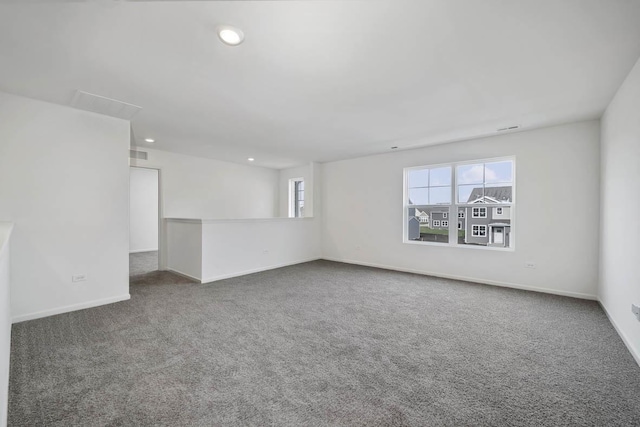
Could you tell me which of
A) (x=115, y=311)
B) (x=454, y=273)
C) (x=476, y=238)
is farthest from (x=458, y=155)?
(x=115, y=311)

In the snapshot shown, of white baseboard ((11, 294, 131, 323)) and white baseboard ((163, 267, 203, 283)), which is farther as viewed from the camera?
white baseboard ((163, 267, 203, 283))

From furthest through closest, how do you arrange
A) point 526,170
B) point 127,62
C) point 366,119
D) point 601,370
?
point 526,170
point 366,119
point 127,62
point 601,370

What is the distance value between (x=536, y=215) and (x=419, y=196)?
6.26 feet

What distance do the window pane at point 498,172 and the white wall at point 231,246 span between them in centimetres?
395

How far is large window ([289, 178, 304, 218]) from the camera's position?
7867 mm

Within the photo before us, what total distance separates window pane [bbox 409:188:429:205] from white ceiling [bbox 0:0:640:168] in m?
1.74

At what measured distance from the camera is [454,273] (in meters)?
4.87

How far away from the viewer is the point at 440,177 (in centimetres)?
→ 516

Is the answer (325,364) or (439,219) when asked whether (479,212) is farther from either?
(325,364)

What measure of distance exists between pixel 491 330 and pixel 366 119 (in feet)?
9.63

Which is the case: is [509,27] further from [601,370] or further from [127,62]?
[127,62]

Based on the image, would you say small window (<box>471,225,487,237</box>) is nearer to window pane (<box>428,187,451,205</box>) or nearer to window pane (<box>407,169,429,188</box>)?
window pane (<box>428,187,451,205</box>)

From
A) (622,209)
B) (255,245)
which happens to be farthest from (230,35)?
(255,245)

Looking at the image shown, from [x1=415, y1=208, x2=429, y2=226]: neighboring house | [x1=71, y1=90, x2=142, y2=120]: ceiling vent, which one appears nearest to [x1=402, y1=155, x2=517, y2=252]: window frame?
[x1=415, y1=208, x2=429, y2=226]: neighboring house
